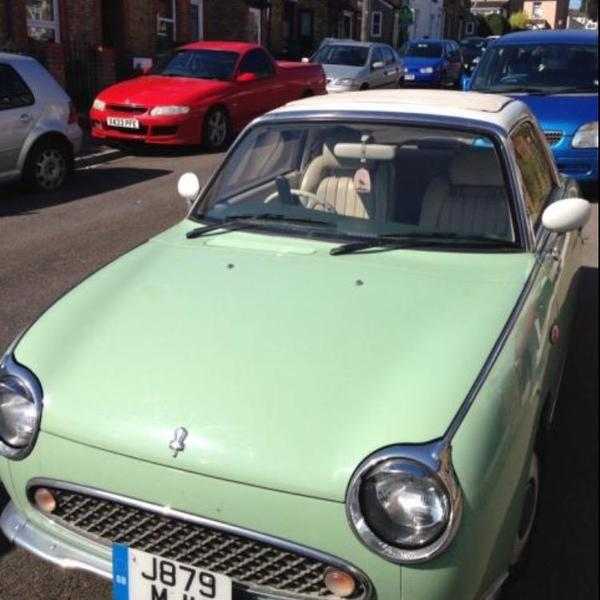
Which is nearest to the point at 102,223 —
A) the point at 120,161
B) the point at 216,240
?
the point at 120,161

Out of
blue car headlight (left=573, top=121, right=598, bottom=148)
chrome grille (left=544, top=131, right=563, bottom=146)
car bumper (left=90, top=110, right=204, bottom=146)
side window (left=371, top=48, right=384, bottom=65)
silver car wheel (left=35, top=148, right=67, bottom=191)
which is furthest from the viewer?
side window (left=371, top=48, right=384, bottom=65)

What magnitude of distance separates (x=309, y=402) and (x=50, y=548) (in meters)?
0.89

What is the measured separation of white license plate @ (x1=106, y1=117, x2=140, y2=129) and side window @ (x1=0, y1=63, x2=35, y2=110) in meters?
2.60

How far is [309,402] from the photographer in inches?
84.3

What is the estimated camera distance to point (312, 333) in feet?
8.01

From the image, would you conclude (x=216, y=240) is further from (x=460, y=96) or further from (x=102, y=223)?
(x=102, y=223)

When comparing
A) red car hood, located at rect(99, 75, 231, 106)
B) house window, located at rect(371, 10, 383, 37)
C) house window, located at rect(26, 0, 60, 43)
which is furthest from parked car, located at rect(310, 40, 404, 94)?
house window, located at rect(371, 10, 383, 37)

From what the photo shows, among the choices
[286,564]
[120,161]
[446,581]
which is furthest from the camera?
[120,161]

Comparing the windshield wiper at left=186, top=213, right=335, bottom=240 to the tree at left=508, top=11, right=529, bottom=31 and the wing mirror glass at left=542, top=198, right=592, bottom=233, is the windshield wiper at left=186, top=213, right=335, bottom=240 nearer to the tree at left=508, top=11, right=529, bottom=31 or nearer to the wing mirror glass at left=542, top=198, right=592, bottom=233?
the wing mirror glass at left=542, top=198, right=592, bottom=233

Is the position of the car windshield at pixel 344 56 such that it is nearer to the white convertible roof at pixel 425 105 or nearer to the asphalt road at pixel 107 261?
the asphalt road at pixel 107 261

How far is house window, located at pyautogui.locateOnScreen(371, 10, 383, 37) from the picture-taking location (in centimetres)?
3982

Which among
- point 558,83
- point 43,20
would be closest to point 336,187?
point 558,83

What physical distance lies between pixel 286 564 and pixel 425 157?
196 centimetres

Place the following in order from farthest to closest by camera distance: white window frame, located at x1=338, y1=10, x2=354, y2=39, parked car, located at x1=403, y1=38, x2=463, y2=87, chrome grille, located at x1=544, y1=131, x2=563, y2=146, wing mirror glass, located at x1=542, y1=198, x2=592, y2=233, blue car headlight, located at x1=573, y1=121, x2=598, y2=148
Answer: white window frame, located at x1=338, y1=10, x2=354, y2=39
parked car, located at x1=403, y1=38, x2=463, y2=87
chrome grille, located at x1=544, y1=131, x2=563, y2=146
blue car headlight, located at x1=573, y1=121, x2=598, y2=148
wing mirror glass, located at x1=542, y1=198, x2=592, y2=233
